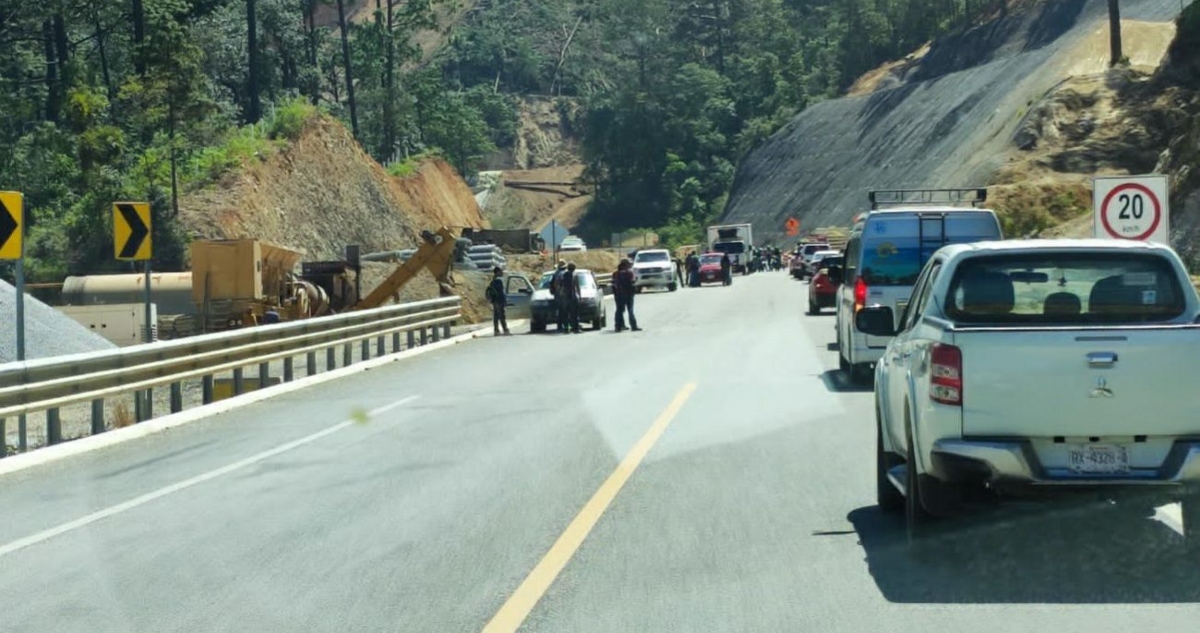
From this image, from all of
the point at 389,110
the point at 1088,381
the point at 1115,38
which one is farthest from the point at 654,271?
the point at 1088,381

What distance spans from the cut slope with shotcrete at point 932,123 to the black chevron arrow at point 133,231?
63.8m

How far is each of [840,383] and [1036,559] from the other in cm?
1261

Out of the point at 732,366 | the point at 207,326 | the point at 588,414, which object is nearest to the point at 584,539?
the point at 588,414

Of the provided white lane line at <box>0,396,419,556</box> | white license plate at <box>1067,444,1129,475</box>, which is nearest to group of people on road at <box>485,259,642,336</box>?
white lane line at <box>0,396,419,556</box>

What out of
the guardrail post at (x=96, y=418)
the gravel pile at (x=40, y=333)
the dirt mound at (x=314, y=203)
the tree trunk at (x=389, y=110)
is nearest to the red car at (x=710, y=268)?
the dirt mound at (x=314, y=203)

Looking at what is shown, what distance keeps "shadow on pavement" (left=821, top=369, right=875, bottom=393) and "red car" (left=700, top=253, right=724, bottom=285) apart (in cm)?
4933

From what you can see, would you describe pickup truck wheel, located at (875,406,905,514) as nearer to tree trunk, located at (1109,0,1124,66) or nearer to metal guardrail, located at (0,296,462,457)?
metal guardrail, located at (0,296,462,457)

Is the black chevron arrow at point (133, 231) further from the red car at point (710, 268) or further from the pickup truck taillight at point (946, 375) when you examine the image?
the red car at point (710, 268)

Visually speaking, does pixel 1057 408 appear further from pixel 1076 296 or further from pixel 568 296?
pixel 568 296

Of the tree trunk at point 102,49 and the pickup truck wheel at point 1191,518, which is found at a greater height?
the tree trunk at point 102,49

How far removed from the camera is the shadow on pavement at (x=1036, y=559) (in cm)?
830

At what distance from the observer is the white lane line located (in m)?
10.8

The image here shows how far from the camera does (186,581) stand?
902 centimetres

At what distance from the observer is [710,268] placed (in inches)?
2886
